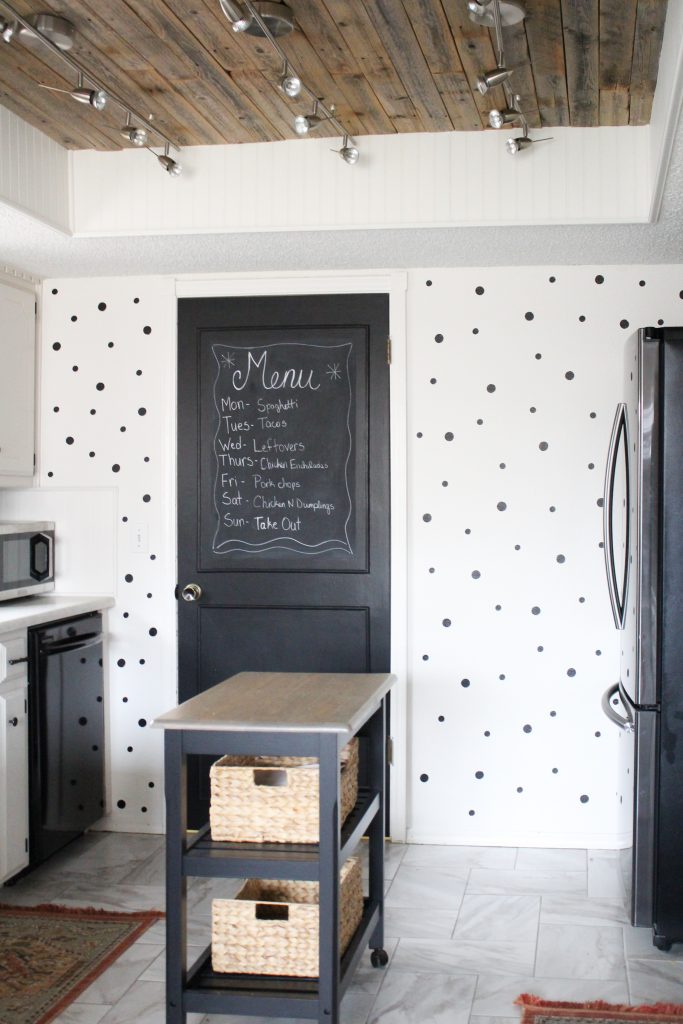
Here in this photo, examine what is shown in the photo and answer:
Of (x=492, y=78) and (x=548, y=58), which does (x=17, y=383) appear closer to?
(x=492, y=78)

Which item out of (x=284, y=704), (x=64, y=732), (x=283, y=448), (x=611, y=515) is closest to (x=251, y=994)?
(x=284, y=704)

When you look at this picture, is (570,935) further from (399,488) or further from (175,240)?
(175,240)

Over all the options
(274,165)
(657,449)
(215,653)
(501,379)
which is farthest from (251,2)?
(215,653)

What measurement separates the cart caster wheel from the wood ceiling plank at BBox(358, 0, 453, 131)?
8.33ft

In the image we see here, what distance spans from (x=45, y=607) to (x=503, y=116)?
2.38m

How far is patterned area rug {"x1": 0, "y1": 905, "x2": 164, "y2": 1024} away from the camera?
9.46 ft

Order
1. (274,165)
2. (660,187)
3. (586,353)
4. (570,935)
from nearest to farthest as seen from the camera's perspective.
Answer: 1. (660,187)
2. (570,935)
3. (274,165)
4. (586,353)

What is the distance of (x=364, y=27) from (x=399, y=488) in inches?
74.2

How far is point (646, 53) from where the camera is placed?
112 inches

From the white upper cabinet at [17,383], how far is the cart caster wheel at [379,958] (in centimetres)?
230

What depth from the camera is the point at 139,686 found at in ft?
14.5

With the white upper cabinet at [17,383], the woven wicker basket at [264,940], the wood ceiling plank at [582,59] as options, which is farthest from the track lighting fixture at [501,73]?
the woven wicker basket at [264,940]

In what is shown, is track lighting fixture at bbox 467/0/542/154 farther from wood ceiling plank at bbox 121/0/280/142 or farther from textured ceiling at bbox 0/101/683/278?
wood ceiling plank at bbox 121/0/280/142

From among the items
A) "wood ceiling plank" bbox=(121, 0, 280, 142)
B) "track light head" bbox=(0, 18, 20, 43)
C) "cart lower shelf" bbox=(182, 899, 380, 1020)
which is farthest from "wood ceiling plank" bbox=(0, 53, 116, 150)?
"cart lower shelf" bbox=(182, 899, 380, 1020)
